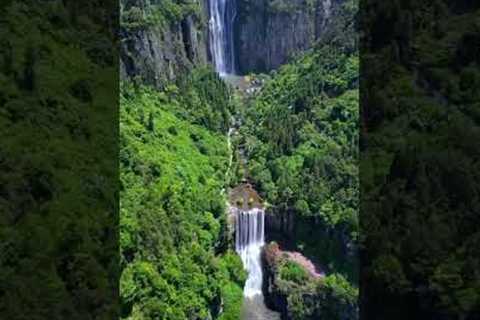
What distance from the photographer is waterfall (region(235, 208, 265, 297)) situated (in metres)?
49.9

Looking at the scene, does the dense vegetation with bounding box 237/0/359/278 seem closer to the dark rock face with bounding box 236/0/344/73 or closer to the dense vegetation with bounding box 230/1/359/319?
the dense vegetation with bounding box 230/1/359/319

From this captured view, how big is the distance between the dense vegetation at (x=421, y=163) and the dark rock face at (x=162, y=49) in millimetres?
27413

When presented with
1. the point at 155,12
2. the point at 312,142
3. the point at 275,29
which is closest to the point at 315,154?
the point at 312,142

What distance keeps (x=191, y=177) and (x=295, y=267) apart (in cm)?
791

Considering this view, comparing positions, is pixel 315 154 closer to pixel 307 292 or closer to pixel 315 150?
pixel 315 150

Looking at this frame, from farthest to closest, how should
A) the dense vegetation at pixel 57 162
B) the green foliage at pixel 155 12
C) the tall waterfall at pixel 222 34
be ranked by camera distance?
1. the tall waterfall at pixel 222 34
2. the green foliage at pixel 155 12
3. the dense vegetation at pixel 57 162

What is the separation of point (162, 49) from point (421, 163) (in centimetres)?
3839

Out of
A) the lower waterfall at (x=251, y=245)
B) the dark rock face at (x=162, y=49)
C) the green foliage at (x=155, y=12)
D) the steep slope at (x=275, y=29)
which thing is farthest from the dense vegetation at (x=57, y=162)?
the steep slope at (x=275, y=29)

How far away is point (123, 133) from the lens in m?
47.9

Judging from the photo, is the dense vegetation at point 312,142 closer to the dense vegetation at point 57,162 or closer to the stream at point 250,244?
the stream at point 250,244

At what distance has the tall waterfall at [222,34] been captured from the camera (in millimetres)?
71000

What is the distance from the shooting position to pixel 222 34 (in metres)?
72.4

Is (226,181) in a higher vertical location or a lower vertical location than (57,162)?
lower

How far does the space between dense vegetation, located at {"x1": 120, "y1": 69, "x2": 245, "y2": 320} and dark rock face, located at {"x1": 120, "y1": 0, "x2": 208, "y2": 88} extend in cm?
A: 126
